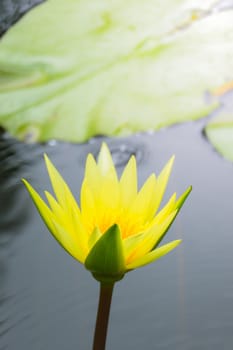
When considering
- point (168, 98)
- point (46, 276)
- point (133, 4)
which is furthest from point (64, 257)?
point (133, 4)

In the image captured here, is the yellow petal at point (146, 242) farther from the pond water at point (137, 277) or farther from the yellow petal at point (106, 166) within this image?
the pond water at point (137, 277)

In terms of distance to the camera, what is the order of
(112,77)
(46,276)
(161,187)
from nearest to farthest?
(161,187)
(46,276)
(112,77)

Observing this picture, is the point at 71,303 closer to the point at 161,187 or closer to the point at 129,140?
the point at 161,187

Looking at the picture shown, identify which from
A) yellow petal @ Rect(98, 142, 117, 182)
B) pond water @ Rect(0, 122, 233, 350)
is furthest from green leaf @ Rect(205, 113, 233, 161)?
yellow petal @ Rect(98, 142, 117, 182)

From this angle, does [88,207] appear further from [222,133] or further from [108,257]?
[222,133]

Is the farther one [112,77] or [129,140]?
[112,77]

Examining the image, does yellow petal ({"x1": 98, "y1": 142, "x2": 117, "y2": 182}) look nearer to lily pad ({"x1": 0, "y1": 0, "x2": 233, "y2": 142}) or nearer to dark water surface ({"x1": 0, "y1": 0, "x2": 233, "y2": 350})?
dark water surface ({"x1": 0, "y1": 0, "x2": 233, "y2": 350})

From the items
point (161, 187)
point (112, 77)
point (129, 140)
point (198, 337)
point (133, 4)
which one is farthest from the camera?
point (133, 4)

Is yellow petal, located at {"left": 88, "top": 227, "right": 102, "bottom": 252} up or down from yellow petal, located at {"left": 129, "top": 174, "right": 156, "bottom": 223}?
up
